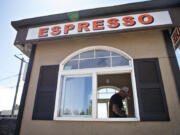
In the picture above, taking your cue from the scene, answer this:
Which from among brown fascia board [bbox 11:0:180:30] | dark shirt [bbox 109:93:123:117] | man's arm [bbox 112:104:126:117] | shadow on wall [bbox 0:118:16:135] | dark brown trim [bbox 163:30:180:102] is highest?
brown fascia board [bbox 11:0:180:30]

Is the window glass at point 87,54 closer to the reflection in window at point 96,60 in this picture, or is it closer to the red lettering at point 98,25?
the reflection in window at point 96,60

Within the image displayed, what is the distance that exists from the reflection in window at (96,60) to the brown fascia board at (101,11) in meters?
0.92

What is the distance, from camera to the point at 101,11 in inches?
107

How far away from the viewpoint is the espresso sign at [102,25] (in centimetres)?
241

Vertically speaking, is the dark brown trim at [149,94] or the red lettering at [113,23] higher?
the red lettering at [113,23]

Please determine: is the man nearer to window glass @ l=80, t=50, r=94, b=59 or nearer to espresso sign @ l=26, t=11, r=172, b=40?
window glass @ l=80, t=50, r=94, b=59

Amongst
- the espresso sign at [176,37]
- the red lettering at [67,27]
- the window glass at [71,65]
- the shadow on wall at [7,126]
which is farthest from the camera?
the shadow on wall at [7,126]

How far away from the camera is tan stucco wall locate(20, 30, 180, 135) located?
2043 millimetres

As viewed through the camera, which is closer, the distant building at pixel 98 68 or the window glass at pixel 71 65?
the distant building at pixel 98 68

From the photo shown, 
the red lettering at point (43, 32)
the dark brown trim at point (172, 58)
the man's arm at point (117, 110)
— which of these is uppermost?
the red lettering at point (43, 32)

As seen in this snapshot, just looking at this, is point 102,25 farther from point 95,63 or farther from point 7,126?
point 7,126

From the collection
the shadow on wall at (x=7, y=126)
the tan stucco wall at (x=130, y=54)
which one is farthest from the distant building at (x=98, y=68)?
A: the shadow on wall at (x=7, y=126)

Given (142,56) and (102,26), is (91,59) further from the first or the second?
(142,56)

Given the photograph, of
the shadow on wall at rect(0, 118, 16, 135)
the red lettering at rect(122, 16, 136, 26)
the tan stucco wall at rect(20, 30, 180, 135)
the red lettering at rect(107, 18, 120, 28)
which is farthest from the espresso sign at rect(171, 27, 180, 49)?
the shadow on wall at rect(0, 118, 16, 135)
